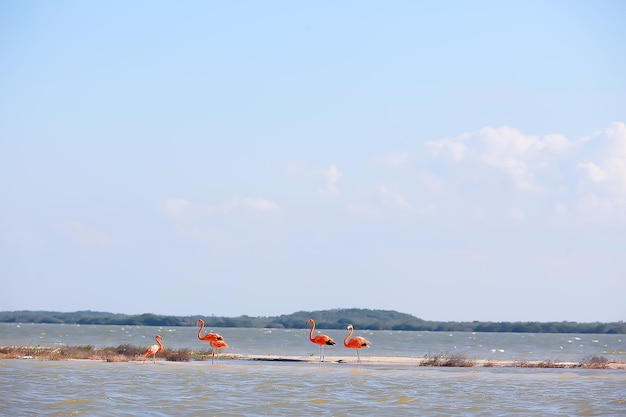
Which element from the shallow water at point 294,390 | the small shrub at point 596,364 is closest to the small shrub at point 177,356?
the shallow water at point 294,390

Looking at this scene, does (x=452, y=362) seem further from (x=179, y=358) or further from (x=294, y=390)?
(x=294, y=390)

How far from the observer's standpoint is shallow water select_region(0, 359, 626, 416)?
2358 centimetres

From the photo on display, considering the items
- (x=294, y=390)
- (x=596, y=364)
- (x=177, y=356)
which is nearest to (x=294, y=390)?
(x=294, y=390)

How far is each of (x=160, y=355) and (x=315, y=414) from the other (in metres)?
18.1

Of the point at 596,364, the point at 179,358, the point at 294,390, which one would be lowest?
the point at 294,390

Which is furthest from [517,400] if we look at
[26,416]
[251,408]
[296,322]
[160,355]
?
[296,322]

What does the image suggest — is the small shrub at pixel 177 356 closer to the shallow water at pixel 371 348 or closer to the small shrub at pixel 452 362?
the shallow water at pixel 371 348

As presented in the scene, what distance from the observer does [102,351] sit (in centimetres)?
3969

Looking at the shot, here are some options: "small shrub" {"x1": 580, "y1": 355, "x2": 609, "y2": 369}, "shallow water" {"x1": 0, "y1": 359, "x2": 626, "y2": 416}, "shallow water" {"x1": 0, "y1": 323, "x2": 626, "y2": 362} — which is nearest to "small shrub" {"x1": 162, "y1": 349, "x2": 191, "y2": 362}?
"shallow water" {"x1": 0, "y1": 359, "x2": 626, "y2": 416}

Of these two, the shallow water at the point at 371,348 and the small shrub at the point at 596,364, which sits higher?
the shallow water at the point at 371,348

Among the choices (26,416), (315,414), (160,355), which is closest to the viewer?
(26,416)

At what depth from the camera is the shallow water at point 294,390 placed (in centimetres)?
2358

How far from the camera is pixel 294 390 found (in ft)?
90.2

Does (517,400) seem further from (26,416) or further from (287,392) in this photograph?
(26,416)
